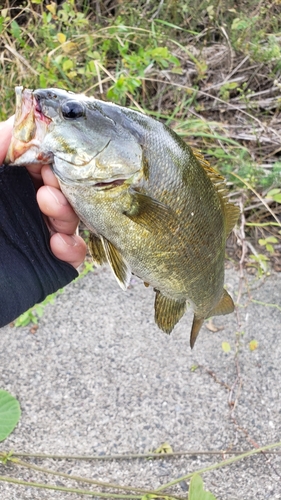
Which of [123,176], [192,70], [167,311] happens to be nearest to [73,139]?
[123,176]

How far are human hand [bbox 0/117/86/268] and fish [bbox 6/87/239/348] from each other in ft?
0.26

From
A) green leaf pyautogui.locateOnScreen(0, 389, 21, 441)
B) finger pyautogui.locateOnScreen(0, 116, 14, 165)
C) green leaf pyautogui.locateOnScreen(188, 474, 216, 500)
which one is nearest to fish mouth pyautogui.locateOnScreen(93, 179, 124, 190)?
finger pyautogui.locateOnScreen(0, 116, 14, 165)

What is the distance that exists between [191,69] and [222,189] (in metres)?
2.53

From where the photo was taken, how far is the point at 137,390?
2.39 m

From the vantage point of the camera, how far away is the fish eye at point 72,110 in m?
1.34

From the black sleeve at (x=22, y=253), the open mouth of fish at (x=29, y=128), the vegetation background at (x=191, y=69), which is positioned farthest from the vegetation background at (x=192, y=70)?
the open mouth of fish at (x=29, y=128)

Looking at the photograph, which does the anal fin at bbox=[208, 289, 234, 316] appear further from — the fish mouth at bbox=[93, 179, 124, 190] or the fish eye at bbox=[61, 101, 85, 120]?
the fish eye at bbox=[61, 101, 85, 120]

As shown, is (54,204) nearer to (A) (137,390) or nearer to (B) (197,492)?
(B) (197,492)

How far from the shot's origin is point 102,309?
9.11 ft

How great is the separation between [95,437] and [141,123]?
1.53 metres

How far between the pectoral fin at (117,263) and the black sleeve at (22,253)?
357 mm

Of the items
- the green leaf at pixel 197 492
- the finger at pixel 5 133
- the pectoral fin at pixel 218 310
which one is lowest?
the green leaf at pixel 197 492

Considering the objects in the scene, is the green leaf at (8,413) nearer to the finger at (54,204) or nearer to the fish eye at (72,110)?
the finger at (54,204)

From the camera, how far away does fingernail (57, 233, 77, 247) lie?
173 centimetres
